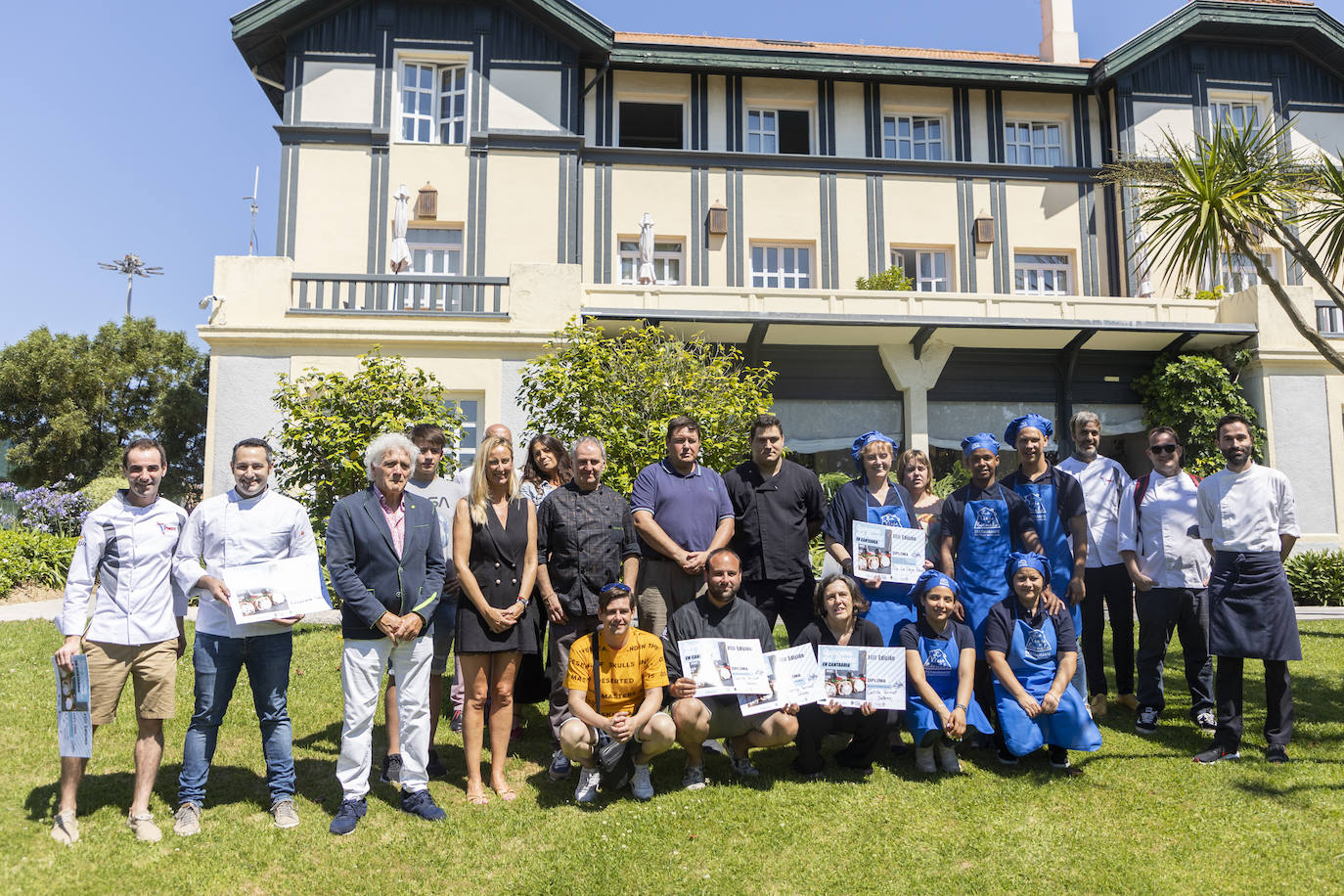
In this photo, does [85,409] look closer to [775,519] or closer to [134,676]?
[134,676]

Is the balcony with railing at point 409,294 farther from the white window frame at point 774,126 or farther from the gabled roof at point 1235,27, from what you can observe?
the gabled roof at point 1235,27

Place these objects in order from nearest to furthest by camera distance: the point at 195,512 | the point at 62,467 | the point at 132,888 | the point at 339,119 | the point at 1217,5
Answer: the point at 132,888, the point at 195,512, the point at 339,119, the point at 1217,5, the point at 62,467

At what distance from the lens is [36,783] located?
17.0 ft

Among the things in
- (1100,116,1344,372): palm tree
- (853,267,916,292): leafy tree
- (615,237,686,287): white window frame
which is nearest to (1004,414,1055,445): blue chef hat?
(1100,116,1344,372): palm tree

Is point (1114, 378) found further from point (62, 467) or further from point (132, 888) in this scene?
point (62, 467)

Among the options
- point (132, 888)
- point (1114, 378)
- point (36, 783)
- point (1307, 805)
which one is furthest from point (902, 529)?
point (1114, 378)

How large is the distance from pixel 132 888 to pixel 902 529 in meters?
4.67

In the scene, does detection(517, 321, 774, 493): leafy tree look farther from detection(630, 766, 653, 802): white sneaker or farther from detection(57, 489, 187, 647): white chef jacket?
detection(57, 489, 187, 647): white chef jacket

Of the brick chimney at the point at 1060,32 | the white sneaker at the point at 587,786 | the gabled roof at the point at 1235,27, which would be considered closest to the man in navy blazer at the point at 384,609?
the white sneaker at the point at 587,786

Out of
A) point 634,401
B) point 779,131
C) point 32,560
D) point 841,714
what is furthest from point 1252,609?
point 32,560

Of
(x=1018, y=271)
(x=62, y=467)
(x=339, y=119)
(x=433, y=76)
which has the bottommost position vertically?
(x=62, y=467)

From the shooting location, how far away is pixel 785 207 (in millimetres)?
18594

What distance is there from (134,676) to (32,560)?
12426 millimetres

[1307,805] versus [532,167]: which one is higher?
[532,167]
